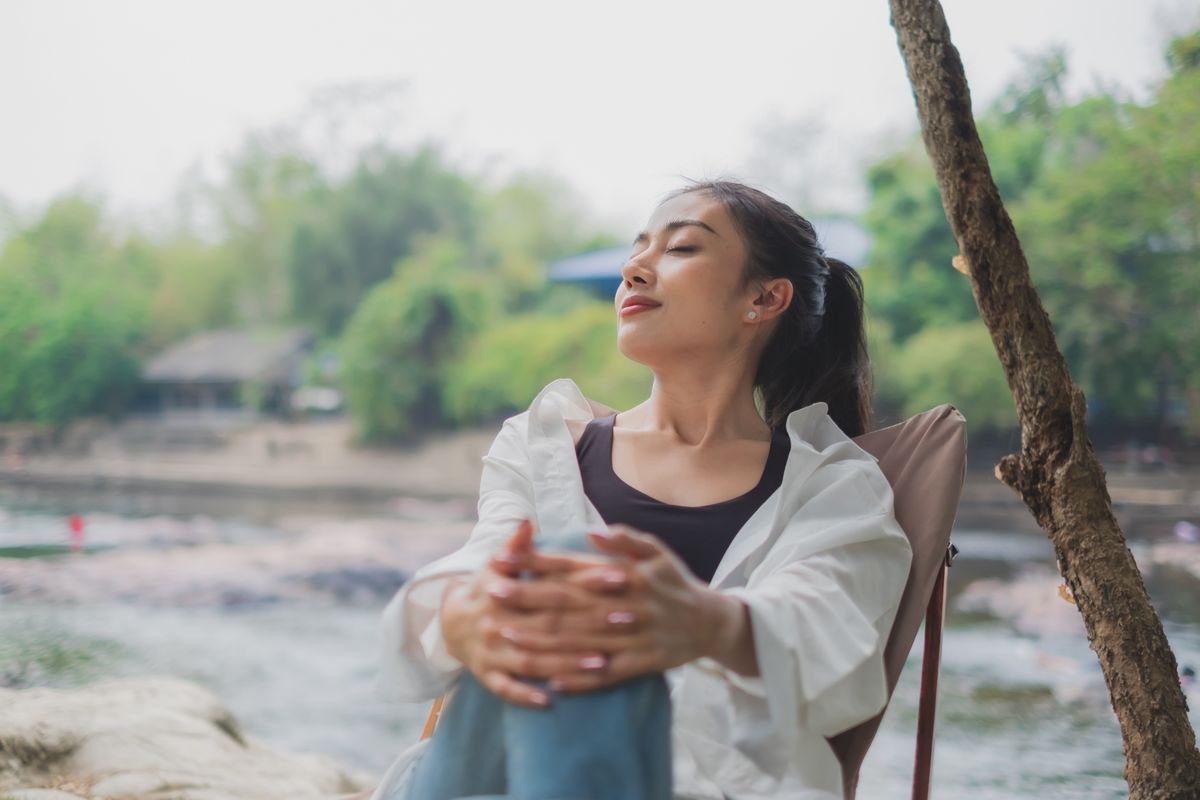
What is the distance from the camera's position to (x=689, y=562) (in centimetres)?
101

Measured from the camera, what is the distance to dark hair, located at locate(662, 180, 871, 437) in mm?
1130

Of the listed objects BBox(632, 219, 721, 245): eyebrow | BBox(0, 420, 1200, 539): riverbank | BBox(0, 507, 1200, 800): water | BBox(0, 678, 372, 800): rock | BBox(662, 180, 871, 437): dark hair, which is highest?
BBox(632, 219, 721, 245): eyebrow

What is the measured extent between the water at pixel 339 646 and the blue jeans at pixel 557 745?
10.5 ft

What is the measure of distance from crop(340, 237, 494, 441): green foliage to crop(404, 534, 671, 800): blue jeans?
8.67m

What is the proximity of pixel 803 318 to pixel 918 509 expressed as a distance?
0.87 ft

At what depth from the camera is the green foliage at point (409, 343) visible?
9.24m

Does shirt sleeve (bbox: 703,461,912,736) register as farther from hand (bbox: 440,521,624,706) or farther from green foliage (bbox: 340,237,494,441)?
green foliage (bbox: 340,237,494,441)

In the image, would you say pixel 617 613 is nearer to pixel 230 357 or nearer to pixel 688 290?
pixel 688 290

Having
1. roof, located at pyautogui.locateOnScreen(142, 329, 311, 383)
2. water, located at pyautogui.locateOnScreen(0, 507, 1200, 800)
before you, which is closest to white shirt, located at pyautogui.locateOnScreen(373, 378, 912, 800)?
water, located at pyautogui.locateOnScreen(0, 507, 1200, 800)

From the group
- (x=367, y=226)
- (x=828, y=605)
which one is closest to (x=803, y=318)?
(x=828, y=605)

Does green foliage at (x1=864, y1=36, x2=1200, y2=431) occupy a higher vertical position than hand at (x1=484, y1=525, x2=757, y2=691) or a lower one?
higher

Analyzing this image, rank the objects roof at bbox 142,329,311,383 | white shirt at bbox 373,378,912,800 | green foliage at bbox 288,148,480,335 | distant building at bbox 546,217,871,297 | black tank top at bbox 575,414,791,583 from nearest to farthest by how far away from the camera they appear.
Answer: white shirt at bbox 373,378,912,800 < black tank top at bbox 575,414,791,583 < roof at bbox 142,329,311,383 < distant building at bbox 546,217,871,297 < green foliage at bbox 288,148,480,335

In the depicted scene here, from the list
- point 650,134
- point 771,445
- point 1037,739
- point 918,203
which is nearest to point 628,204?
point 650,134

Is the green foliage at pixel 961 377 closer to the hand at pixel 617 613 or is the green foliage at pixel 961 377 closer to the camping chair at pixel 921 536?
the camping chair at pixel 921 536
